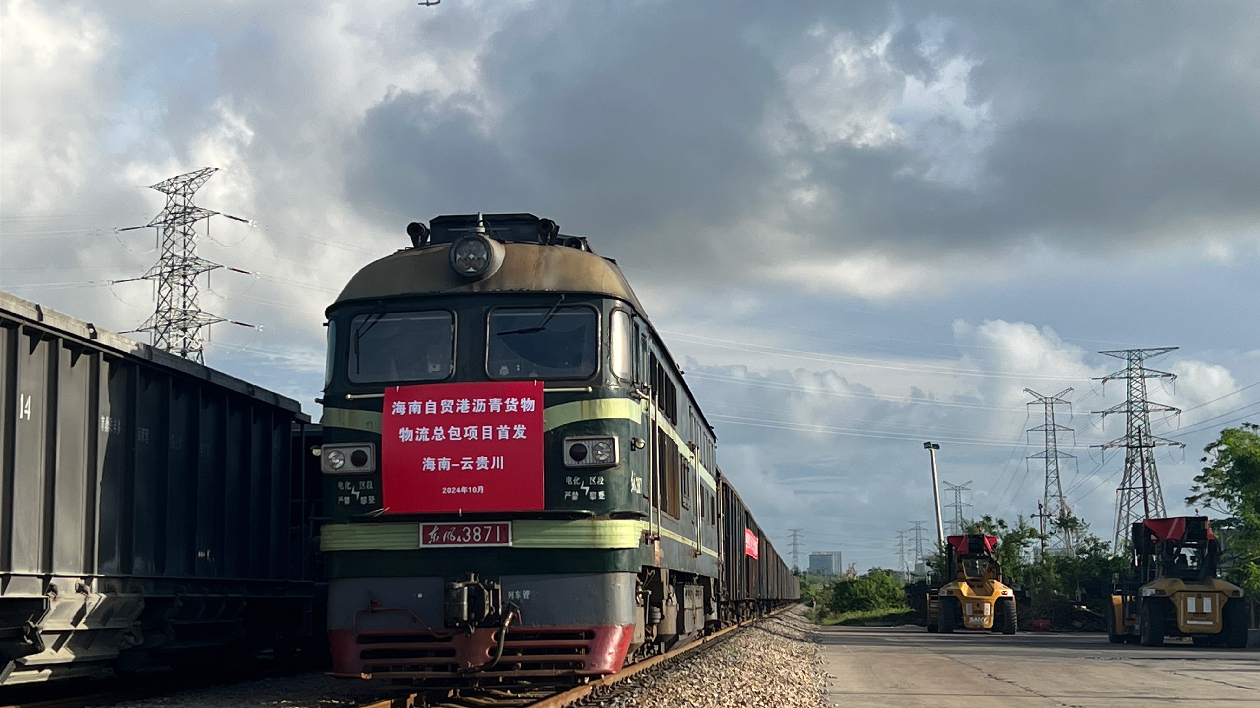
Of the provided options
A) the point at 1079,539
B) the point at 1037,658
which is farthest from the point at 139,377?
the point at 1079,539

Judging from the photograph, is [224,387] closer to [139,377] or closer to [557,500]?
[139,377]

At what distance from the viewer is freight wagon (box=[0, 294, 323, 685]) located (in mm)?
10352

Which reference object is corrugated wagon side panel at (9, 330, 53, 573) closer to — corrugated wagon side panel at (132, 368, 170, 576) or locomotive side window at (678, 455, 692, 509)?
corrugated wagon side panel at (132, 368, 170, 576)

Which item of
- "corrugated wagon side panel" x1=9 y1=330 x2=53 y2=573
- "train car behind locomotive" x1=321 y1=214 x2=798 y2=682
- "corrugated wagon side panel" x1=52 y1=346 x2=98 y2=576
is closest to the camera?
"corrugated wagon side panel" x1=9 y1=330 x2=53 y2=573

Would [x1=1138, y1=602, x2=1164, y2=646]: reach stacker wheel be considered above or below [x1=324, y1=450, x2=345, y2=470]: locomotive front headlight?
below

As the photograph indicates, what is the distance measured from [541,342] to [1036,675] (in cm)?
983

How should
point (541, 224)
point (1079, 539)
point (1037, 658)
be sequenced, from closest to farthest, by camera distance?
1. point (541, 224)
2. point (1037, 658)
3. point (1079, 539)

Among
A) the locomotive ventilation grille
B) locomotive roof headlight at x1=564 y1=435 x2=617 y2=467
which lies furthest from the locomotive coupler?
locomotive roof headlight at x1=564 y1=435 x2=617 y2=467

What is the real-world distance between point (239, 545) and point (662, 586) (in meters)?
4.98

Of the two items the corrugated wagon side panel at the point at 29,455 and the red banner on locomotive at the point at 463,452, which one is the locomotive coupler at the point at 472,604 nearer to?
the red banner on locomotive at the point at 463,452

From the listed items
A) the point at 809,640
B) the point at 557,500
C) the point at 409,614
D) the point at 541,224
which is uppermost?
the point at 541,224

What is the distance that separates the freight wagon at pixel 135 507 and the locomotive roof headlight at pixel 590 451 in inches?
174

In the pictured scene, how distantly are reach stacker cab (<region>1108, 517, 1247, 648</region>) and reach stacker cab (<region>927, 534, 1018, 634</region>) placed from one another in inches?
147

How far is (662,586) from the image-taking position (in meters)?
12.4
